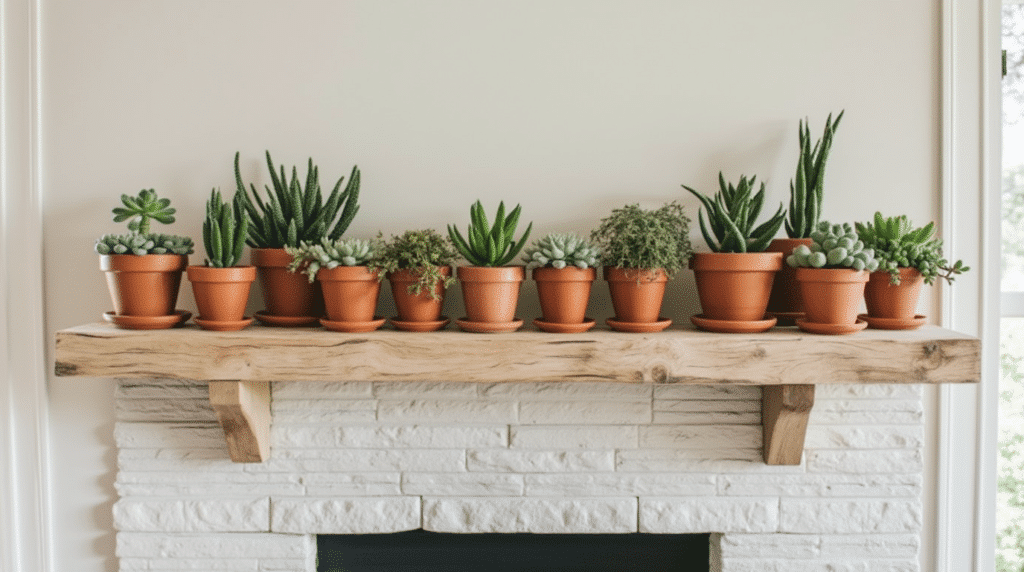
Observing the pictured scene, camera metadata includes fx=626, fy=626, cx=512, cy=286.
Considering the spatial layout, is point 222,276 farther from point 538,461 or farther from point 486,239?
point 538,461

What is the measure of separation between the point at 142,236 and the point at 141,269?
64 millimetres

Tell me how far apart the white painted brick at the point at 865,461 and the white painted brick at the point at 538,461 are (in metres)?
0.43

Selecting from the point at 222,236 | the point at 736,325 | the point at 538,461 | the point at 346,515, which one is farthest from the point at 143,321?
the point at 736,325

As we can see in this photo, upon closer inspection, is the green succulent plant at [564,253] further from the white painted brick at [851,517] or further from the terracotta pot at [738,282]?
the white painted brick at [851,517]

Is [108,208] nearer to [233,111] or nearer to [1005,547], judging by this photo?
[233,111]

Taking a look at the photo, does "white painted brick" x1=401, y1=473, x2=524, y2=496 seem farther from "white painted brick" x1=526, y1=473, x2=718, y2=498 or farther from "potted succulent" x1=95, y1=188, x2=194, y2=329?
"potted succulent" x1=95, y1=188, x2=194, y2=329

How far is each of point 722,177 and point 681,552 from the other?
81 cm

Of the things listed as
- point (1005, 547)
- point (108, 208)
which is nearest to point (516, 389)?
point (108, 208)

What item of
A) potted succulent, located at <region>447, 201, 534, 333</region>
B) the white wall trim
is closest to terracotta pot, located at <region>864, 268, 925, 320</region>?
potted succulent, located at <region>447, 201, 534, 333</region>

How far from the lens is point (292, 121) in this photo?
132cm

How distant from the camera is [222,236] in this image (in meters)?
1.14

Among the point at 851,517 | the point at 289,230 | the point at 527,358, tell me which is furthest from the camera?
the point at 851,517

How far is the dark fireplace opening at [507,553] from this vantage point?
135cm

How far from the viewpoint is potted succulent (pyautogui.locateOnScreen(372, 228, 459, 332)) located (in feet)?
3.66
